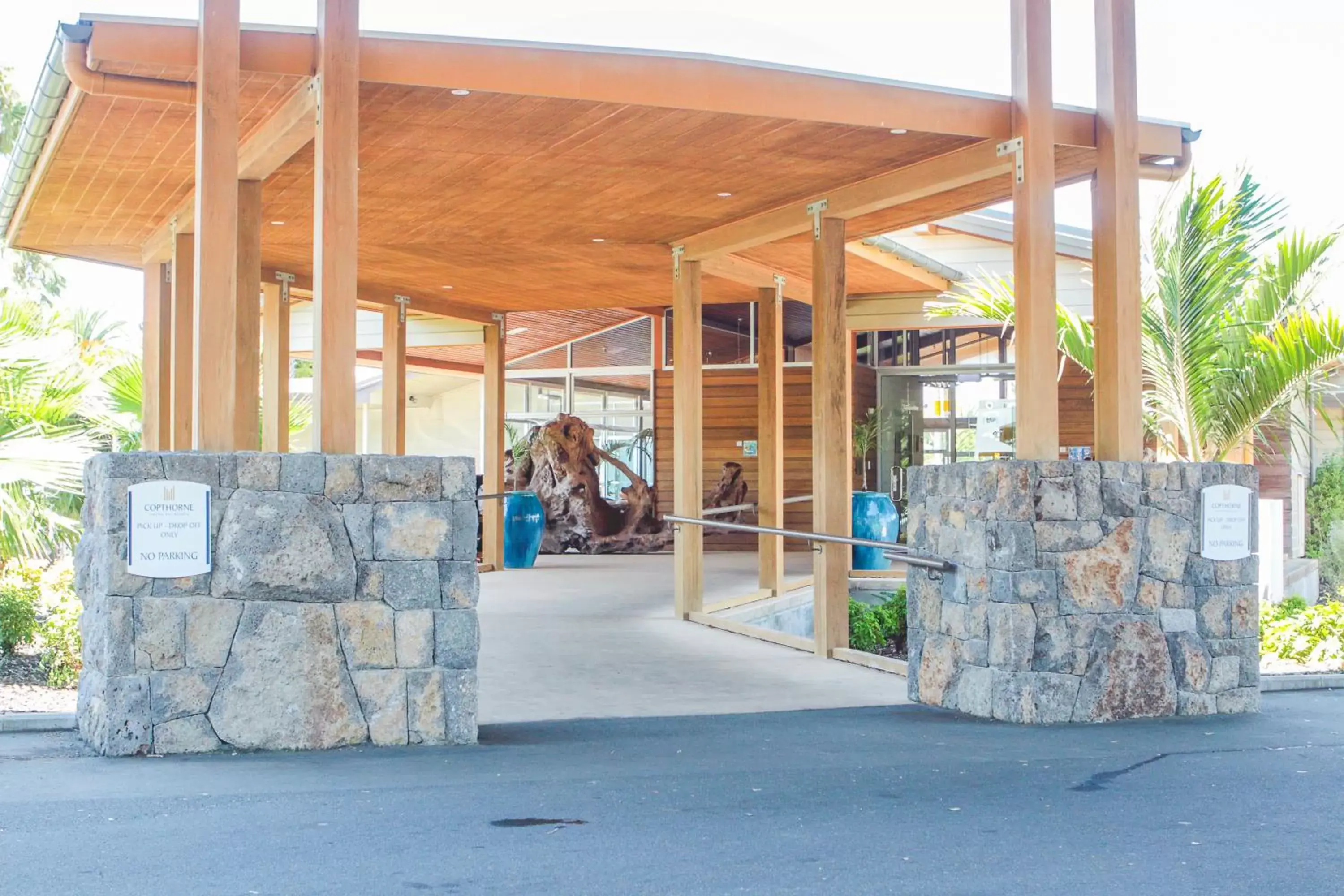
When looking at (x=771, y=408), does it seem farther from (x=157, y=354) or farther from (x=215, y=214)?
(x=215, y=214)

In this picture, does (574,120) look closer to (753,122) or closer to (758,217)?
(753,122)

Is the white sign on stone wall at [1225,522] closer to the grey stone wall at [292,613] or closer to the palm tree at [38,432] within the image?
the grey stone wall at [292,613]

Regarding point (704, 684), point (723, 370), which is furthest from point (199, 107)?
point (723, 370)

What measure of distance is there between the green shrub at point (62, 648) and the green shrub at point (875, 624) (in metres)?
5.61

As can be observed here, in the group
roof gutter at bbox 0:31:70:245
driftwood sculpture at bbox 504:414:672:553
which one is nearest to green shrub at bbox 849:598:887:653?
driftwood sculpture at bbox 504:414:672:553

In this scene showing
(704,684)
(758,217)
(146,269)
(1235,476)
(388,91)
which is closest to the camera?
(388,91)

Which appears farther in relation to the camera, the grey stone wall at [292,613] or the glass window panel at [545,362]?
the glass window panel at [545,362]

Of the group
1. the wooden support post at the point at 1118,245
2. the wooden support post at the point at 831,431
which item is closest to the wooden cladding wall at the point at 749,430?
the wooden support post at the point at 831,431

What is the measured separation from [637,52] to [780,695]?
11.1ft

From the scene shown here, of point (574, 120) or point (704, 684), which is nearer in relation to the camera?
point (574, 120)

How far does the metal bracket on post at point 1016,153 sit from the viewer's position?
22.3ft

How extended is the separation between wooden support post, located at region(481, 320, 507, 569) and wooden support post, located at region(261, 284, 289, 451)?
3026 mm

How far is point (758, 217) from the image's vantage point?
364 inches

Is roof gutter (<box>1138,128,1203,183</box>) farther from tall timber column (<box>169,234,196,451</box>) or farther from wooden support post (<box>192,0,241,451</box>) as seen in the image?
tall timber column (<box>169,234,196,451</box>)
